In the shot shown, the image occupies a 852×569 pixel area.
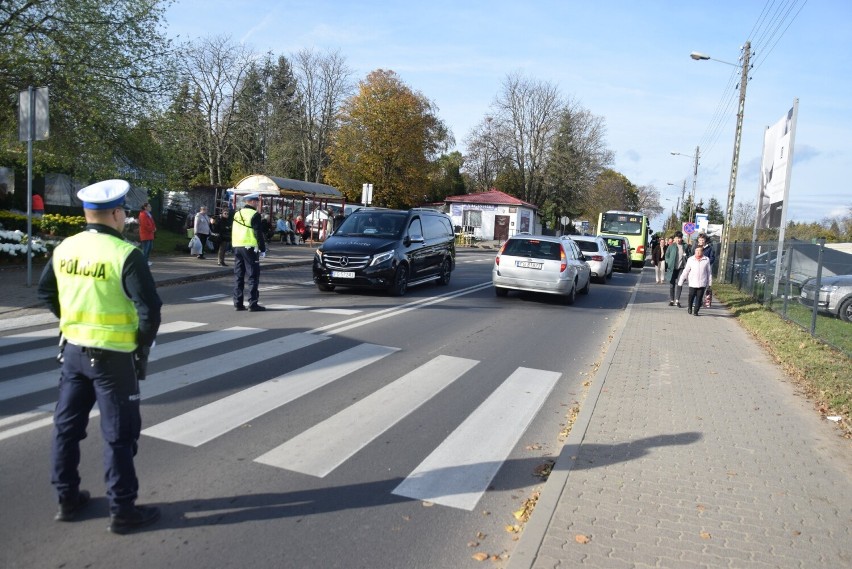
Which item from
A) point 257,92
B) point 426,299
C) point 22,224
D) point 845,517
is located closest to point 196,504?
point 845,517

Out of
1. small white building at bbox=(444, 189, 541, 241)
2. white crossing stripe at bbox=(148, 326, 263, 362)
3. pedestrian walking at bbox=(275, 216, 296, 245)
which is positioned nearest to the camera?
white crossing stripe at bbox=(148, 326, 263, 362)

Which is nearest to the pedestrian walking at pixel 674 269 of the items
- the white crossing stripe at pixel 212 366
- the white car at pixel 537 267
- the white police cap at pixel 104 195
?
the white car at pixel 537 267

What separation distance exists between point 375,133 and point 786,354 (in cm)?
5009

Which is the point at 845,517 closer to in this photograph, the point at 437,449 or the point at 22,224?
the point at 437,449

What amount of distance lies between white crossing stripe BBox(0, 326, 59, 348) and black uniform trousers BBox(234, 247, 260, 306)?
118 inches

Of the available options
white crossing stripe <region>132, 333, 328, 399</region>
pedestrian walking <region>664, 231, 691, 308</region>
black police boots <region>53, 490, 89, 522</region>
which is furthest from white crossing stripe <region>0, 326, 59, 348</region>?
pedestrian walking <region>664, 231, 691, 308</region>

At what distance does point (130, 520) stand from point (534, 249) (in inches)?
513

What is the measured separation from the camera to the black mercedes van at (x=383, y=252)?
1418 centimetres

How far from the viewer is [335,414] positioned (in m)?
6.10

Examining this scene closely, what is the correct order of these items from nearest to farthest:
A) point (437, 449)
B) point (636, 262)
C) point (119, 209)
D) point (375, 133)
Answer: point (119, 209) → point (437, 449) → point (636, 262) → point (375, 133)

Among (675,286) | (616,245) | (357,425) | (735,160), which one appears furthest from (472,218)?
(357,425)

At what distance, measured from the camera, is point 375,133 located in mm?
57562

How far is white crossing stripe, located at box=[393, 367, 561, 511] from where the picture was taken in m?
4.60

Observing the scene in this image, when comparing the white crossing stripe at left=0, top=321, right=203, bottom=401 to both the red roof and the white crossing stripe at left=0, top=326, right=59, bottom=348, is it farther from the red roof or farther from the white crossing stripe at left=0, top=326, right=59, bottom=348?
the red roof
